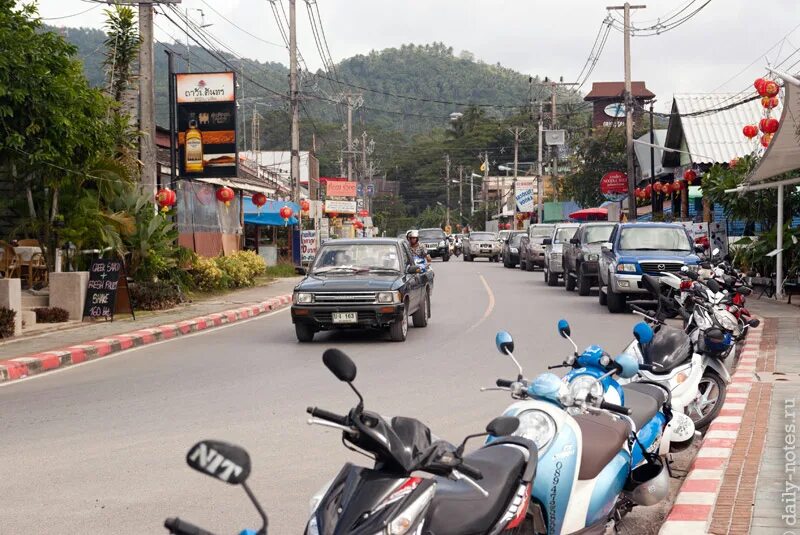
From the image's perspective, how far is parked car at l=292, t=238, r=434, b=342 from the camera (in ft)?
52.7

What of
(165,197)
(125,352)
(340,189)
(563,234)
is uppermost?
(340,189)

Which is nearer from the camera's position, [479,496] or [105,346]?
[479,496]

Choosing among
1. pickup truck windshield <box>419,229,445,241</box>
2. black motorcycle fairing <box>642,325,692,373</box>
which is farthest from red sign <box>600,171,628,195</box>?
black motorcycle fairing <box>642,325,692,373</box>

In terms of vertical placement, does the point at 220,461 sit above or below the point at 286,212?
below

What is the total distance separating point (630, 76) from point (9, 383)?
33.0 metres

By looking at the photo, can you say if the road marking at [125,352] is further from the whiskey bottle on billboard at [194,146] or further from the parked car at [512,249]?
the parked car at [512,249]

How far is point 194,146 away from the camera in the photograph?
88.2ft

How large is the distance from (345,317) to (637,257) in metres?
7.65

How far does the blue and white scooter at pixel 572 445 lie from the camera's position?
472 centimetres

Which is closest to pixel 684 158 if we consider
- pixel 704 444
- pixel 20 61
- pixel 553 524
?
pixel 20 61

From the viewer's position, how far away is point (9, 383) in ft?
42.6

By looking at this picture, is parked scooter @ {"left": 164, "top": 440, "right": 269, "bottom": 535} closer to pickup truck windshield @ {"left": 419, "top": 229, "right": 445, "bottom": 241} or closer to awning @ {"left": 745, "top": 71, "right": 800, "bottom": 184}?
awning @ {"left": 745, "top": 71, "right": 800, "bottom": 184}

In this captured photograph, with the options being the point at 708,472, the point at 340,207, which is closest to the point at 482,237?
the point at 340,207

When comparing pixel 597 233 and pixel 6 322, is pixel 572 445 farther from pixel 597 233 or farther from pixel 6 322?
pixel 597 233
